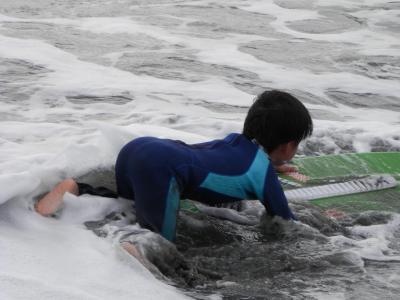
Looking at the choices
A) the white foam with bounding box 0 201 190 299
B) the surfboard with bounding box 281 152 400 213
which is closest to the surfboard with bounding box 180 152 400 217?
the surfboard with bounding box 281 152 400 213

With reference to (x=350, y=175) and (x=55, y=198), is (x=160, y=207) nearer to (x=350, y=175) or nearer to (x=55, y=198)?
(x=55, y=198)

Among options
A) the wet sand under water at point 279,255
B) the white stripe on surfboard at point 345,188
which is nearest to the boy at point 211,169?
the wet sand under water at point 279,255

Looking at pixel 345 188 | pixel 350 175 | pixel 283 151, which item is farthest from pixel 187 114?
pixel 283 151

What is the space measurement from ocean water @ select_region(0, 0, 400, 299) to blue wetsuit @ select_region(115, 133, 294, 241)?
0.17m

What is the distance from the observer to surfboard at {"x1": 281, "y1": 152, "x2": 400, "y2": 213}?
3.72 metres

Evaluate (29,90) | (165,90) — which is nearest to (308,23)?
(165,90)

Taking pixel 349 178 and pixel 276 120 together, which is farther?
pixel 349 178

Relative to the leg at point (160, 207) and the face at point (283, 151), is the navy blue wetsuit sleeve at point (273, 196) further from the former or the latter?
the leg at point (160, 207)

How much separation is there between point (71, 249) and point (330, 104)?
4347 millimetres

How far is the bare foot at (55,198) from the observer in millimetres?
2896

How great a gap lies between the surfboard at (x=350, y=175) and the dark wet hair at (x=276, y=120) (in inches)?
26.3

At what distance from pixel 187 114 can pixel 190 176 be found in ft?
8.78

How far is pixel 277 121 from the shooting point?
3.11 m

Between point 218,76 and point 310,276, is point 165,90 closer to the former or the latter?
point 218,76
